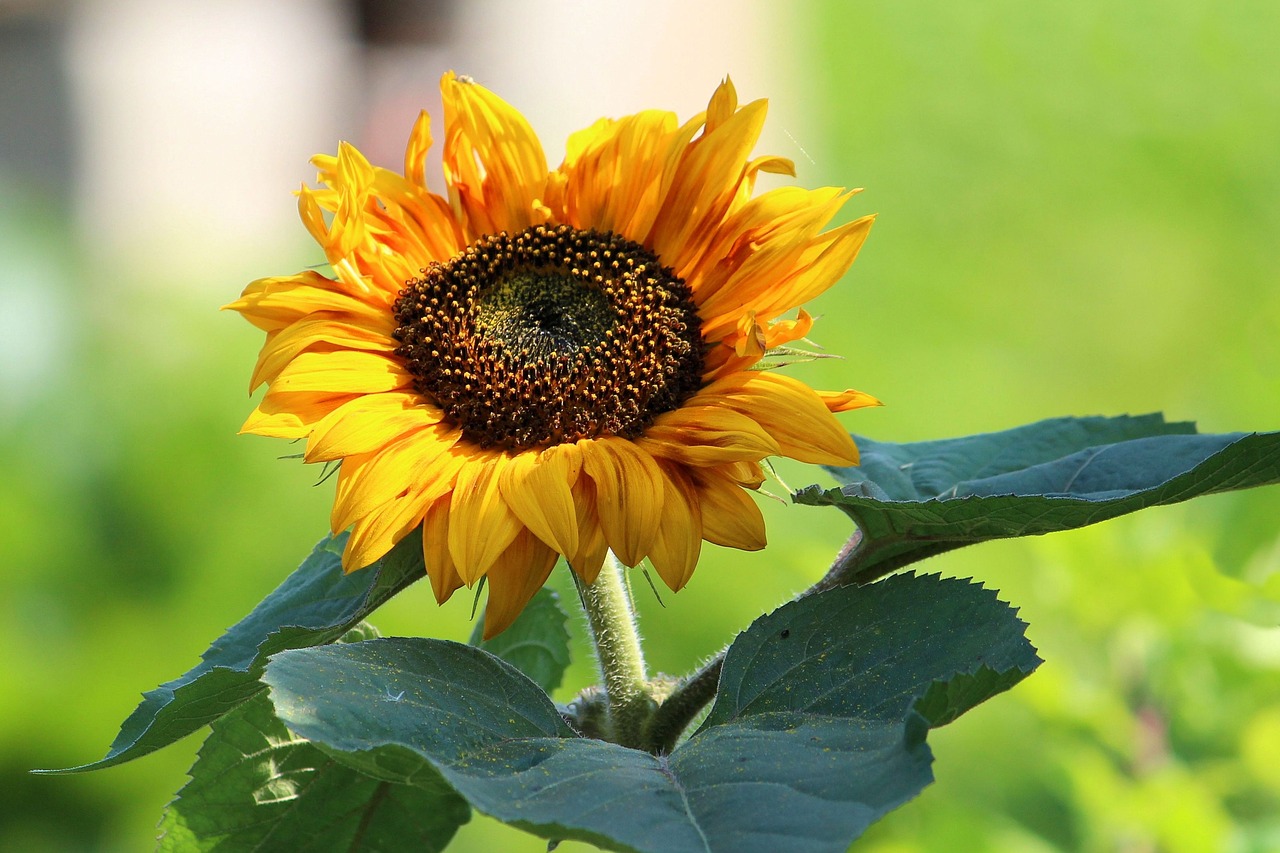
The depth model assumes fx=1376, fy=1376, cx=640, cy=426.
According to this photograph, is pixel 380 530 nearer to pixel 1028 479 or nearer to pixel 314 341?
pixel 314 341

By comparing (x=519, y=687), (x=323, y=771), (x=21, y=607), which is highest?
(x=519, y=687)

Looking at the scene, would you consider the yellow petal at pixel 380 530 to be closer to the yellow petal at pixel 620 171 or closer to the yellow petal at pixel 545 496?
the yellow petal at pixel 545 496

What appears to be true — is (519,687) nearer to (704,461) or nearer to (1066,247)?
(704,461)

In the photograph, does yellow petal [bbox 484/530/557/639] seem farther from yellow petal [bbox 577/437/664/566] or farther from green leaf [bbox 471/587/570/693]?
green leaf [bbox 471/587/570/693]

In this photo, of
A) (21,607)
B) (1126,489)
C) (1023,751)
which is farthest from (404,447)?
(1023,751)

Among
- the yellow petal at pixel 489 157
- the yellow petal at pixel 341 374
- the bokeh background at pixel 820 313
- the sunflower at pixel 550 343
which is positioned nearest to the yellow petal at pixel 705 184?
the sunflower at pixel 550 343


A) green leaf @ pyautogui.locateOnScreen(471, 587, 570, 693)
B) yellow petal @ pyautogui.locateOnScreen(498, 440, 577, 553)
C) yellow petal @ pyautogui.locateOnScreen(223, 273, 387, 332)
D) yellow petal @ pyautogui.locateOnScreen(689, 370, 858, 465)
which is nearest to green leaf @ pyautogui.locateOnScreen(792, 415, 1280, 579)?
yellow petal @ pyautogui.locateOnScreen(689, 370, 858, 465)

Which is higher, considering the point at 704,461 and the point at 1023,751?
the point at 704,461

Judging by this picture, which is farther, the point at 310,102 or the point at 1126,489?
the point at 310,102

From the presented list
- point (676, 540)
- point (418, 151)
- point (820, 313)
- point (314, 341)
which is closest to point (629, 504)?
point (676, 540)
